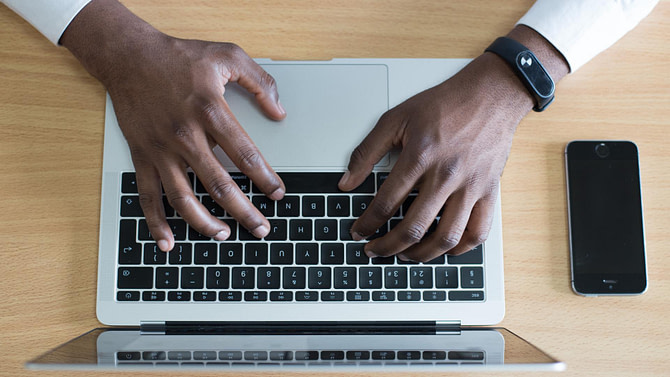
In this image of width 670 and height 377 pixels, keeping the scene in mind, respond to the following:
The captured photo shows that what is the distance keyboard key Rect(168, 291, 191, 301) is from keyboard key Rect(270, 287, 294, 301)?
0.12 m

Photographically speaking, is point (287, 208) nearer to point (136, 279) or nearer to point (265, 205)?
point (265, 205)

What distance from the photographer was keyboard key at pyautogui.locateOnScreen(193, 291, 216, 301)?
0.67 meters

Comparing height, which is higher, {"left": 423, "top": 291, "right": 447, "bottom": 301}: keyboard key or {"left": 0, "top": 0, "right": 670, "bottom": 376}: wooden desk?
{"left": 0, "top": 0, "right": 670, "bottom": 376}: wooden desk

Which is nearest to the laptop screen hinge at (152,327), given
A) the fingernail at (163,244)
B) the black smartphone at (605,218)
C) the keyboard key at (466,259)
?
the fingernail at (163,244)

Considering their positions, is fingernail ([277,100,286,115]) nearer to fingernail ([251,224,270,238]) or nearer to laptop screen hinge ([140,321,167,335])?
fingernail ([251,224,270,238])

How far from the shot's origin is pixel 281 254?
669mm

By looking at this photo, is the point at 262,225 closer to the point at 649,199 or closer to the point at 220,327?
the point at 220,327

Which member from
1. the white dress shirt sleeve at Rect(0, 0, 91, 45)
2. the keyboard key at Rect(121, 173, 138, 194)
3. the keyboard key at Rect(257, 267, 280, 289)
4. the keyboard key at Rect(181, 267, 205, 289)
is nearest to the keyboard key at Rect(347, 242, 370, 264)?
the keyboard key at Rect(257, 267, 280, 289)

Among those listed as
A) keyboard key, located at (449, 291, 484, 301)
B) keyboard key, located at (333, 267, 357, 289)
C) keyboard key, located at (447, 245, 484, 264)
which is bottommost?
keyboard key, located at (449, 291, 484, 301)

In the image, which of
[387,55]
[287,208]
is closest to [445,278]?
[287,208]

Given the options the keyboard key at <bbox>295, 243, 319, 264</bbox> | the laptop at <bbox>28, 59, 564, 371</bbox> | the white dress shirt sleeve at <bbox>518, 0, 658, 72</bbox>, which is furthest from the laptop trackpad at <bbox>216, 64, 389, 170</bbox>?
the white dress shirt sleeve at <bbox>518, 0, 658, 72</bbox>

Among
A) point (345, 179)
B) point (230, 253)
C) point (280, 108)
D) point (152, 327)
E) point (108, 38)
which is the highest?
point (108, 38)

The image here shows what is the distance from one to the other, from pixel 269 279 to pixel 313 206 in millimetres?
118

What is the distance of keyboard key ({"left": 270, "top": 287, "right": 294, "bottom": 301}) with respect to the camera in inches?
26.2
